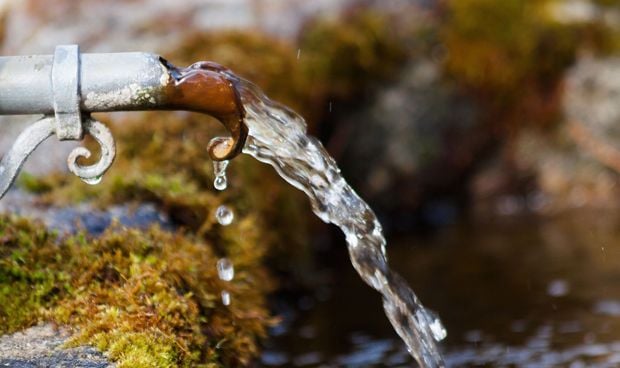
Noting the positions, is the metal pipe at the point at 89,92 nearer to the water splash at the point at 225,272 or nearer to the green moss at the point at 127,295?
the green moss at the point at 127,295

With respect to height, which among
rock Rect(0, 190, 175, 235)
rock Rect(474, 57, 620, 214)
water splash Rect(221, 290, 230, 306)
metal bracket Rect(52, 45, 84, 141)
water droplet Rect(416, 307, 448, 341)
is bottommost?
water droplet Rect(416, 307, 448, 341)

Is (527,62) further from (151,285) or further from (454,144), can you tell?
(151,285)

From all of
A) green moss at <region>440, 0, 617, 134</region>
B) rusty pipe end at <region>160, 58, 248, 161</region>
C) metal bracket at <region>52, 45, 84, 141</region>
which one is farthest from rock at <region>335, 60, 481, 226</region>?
metal bracket at <region>52, 45, 84, 141</region>

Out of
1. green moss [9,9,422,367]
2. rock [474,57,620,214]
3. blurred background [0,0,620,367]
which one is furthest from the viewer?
rock [474,57,620,214]

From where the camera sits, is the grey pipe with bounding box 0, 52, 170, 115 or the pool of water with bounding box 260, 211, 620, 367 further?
the pool of water with bounding box 260, 211, 620, 367

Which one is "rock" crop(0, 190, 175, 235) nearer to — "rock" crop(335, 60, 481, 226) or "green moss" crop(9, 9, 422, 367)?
"green moss" crop(9, 9, 422, 367)

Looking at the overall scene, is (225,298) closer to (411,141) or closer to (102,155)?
(102,155)

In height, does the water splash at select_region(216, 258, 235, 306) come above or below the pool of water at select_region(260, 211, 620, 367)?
below

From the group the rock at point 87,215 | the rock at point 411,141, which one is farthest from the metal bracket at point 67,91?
the rock at point 411,141
